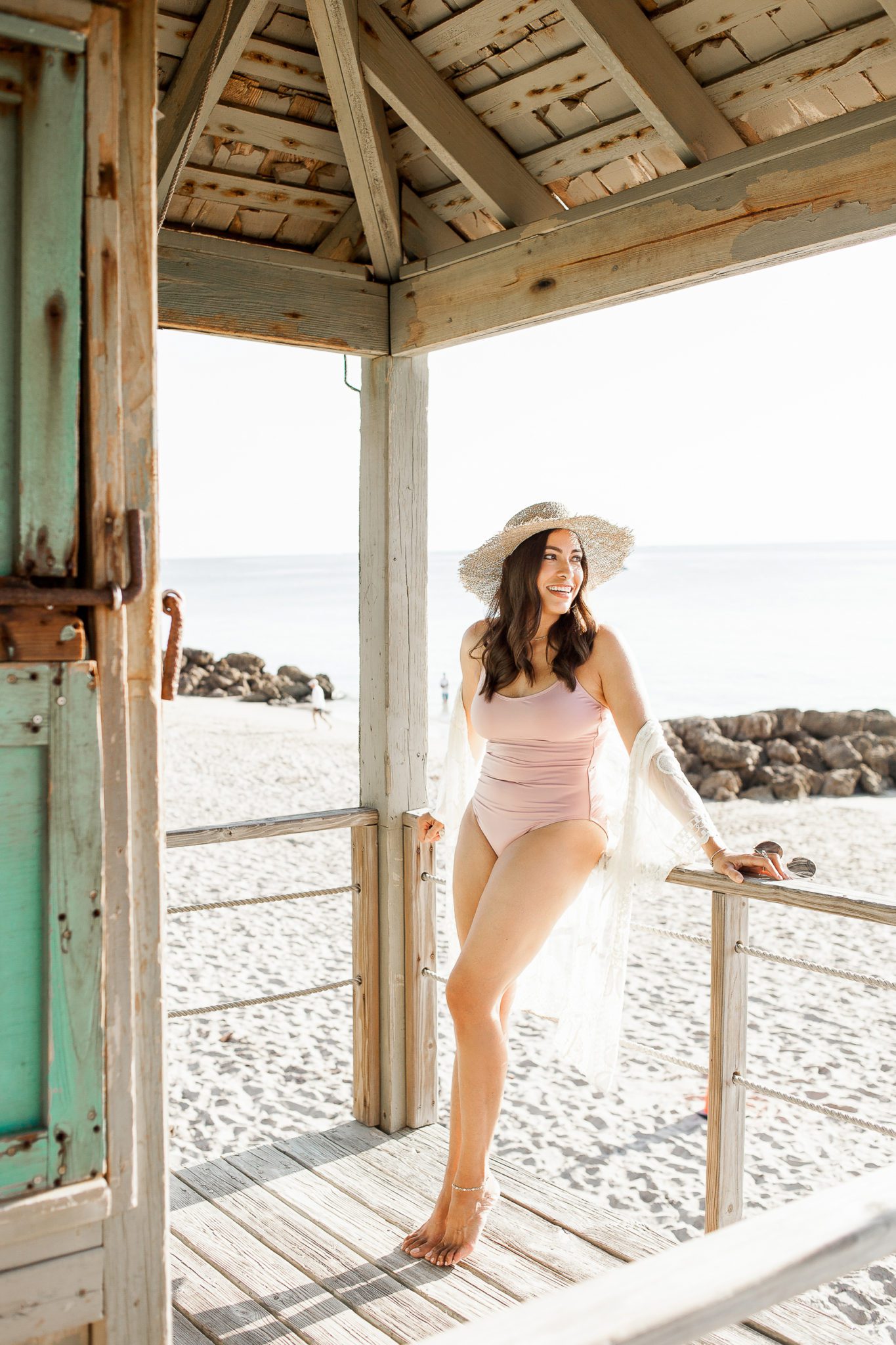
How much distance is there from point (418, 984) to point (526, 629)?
1370mm

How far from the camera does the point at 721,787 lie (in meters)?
16.8

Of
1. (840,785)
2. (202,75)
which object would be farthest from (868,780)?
(202,75)

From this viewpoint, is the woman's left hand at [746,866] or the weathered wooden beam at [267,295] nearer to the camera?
the woman's left hand at [746,866]

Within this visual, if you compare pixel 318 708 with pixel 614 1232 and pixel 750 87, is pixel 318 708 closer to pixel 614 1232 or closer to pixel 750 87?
pixel 614 1232

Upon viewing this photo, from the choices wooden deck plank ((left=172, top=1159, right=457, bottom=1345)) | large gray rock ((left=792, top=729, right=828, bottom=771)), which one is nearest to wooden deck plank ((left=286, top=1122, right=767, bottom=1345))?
wooden deck plank ((left=172, top=1159, right=457, bottom=1345))

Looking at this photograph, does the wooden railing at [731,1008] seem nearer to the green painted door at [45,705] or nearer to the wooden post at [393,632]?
the wooden post at [393,632]

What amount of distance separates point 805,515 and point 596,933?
43.5 meters

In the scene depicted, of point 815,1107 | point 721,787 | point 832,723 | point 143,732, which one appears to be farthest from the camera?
point 832,723

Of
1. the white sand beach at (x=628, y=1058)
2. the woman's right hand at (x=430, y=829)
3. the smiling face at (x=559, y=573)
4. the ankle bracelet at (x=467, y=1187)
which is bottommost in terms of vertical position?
the white sand beach at (x=628, y=1058)

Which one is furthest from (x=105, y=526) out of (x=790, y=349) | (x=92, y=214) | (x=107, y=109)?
(x=790, y=349)

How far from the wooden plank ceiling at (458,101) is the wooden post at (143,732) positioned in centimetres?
141

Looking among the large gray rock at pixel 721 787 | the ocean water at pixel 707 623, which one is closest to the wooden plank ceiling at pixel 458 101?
the large gray rock at pixel 721 787

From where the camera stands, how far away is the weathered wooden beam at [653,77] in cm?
253

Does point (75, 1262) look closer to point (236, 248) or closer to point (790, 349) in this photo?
point (236, 248)
